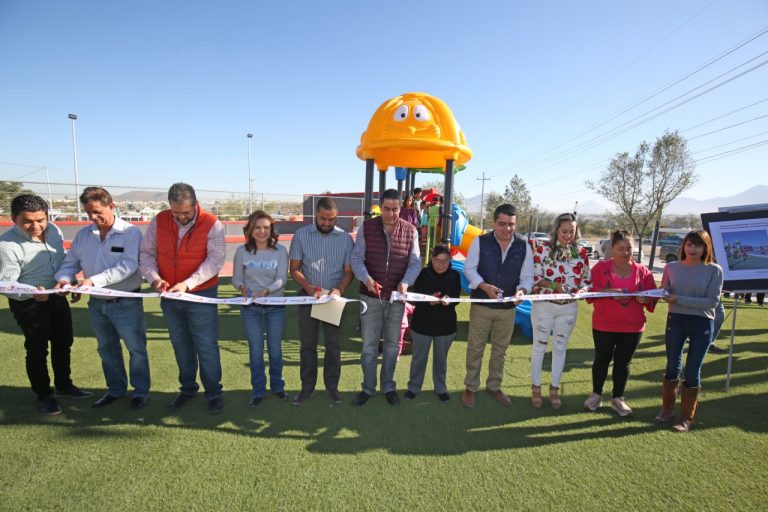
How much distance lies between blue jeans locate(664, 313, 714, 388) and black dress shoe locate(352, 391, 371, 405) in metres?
3.02

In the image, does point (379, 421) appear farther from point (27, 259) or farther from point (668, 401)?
point (27, 259)

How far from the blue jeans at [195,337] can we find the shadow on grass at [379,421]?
0.96 feet

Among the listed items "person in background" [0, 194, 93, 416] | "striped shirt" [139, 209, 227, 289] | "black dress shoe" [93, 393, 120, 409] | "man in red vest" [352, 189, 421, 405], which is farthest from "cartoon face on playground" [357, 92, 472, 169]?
"black dress shoe" [93, 393, 120, 409]

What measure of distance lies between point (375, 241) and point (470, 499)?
90.0 inches

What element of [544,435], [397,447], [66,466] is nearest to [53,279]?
[66,466]

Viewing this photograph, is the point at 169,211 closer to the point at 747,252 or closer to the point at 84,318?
the point at 84,318

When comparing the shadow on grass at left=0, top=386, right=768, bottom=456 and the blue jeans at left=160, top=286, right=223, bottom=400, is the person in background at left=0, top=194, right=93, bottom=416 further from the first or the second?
the blue jeans at left=160, top=286, right=223, bottom=400

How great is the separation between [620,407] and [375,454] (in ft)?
8.64

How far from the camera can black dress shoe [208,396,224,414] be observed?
361 cm

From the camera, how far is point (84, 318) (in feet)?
21.4

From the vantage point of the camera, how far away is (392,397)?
3918mm

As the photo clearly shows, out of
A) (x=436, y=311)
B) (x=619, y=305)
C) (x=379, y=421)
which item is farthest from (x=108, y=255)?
(x=619, y=305)

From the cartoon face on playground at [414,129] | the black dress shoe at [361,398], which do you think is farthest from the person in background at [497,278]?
the cartoon face on playground at [414,129]

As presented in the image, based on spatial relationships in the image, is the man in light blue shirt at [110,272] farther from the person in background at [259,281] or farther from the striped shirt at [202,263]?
the person in background at [259,281]
